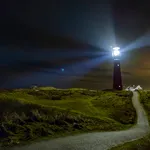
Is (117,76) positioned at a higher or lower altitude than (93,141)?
higher

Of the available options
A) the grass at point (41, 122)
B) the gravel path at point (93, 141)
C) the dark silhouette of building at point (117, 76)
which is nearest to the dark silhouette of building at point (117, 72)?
the dark silhouette of building at point (117, 76)

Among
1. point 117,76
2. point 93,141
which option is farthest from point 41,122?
point 117,76

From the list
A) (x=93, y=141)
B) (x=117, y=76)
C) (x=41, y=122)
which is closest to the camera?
(x=93, y=141)

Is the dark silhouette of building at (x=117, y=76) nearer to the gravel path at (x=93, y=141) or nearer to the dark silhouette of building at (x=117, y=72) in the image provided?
the dark silhouette of building at (x=117, y=72)

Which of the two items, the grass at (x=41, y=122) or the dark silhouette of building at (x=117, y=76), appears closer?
the grass at (x=41, y=122)

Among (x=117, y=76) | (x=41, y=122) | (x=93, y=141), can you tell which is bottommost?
(x=93, y=141)

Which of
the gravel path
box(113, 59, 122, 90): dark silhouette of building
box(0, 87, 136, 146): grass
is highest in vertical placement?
box(113, 59, 122, 90): dark silhouette of building

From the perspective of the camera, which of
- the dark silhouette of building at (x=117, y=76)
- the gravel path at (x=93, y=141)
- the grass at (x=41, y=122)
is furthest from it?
the dark silhouette of building at (x=117, y=76)

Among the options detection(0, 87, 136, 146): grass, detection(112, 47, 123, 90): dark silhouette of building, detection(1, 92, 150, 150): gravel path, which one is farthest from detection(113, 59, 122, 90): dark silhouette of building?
detection(1, 92, 150, 150): gravel path

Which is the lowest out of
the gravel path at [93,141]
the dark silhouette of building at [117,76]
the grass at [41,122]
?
the gravel path at [93,141]

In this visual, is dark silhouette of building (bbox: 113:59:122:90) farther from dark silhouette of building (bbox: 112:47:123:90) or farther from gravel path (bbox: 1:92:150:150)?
gravel path (bbox: 1:92:150:150)

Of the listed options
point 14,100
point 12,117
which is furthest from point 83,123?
point 14,100

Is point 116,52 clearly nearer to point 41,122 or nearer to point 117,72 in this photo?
point 117,72

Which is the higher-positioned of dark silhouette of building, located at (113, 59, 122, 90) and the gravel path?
dark silhouette of building, located at (113, 59, 122, 90)
